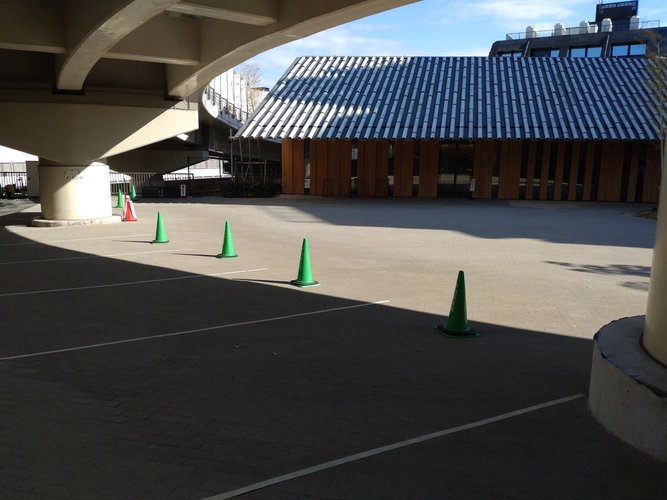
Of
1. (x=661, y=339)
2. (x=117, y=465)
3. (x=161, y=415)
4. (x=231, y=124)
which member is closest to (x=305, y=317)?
(x=161, y=415)

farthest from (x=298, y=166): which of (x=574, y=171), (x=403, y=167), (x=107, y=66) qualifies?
(x=574, y=171)

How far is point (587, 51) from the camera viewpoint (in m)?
63.5

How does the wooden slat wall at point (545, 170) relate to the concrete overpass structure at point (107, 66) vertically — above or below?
below

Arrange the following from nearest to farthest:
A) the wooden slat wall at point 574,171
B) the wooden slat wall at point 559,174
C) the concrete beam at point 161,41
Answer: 1. the concrete beam at point 161,41
2. the wooden slat wall at point 574,171
3. the wooden slat wall at point 559,174

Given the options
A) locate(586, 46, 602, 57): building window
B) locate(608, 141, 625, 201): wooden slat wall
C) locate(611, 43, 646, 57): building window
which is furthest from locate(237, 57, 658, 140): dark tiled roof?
locate(586, 46, 602, 57): building window

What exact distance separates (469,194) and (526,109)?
499 cm

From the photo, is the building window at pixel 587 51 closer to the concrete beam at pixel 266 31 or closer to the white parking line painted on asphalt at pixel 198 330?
the concrete beam at pixel 266 31

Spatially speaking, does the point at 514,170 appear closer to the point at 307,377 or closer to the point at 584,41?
the point at 307,377

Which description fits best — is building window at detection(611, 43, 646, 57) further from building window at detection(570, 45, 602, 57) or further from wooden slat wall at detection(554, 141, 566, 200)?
wooden slat wall at detection(554, 141, 566, 200)

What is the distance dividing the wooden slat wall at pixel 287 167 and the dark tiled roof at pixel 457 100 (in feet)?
7.46

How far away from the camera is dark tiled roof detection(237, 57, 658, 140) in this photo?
27484 millimetres

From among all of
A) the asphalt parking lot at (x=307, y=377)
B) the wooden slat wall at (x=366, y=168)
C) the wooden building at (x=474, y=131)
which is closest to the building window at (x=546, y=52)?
the wooden building at (x=474, y=131)

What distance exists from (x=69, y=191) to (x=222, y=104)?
21.1 m

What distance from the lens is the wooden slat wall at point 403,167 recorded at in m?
30.3
